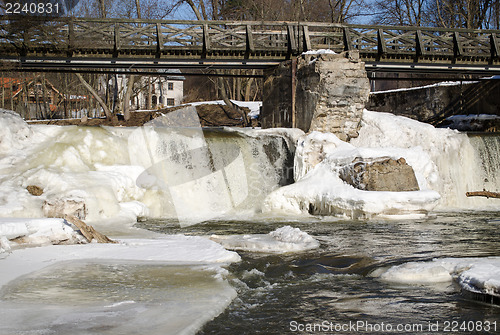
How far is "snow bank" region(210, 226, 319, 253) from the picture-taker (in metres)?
8.14

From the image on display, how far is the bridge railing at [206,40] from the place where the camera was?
15906 mm

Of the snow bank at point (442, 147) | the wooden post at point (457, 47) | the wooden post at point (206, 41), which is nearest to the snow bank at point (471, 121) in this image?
the wooden post at point (457, 47)

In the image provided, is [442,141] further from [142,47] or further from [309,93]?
[142,47]

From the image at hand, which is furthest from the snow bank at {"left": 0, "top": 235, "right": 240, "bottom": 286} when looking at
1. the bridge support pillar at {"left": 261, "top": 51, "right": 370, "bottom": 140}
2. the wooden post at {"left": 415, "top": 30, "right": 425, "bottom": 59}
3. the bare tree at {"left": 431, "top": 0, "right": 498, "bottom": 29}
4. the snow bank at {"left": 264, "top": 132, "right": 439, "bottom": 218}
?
the bare tree at {"left": 431, "top": 0, "right": 498, "bottom": 29}

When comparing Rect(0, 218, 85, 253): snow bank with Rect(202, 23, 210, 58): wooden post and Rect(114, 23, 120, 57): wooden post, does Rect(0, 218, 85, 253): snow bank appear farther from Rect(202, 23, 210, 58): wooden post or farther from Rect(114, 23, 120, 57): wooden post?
Rect(202, 23, 210, 58): wooden post

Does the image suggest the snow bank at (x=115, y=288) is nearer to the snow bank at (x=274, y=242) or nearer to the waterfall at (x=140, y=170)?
the snow bank at (x=274, y=242)

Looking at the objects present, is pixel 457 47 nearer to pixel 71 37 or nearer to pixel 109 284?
pixel 71 37

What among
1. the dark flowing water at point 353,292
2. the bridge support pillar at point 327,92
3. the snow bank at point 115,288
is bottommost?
the dark flowing water at point 353,292

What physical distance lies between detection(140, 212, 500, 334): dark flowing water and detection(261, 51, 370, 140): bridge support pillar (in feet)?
19.9

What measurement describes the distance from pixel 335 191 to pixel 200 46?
662cm

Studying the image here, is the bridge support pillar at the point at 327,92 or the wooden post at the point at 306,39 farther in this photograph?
the wooden post at the point at 306,39

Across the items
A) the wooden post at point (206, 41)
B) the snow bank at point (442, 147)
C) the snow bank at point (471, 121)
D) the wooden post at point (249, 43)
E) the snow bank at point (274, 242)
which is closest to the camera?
the snow bank at point (274, 242)

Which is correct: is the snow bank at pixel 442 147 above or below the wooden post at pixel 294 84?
below

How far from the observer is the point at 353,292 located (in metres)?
5.73
